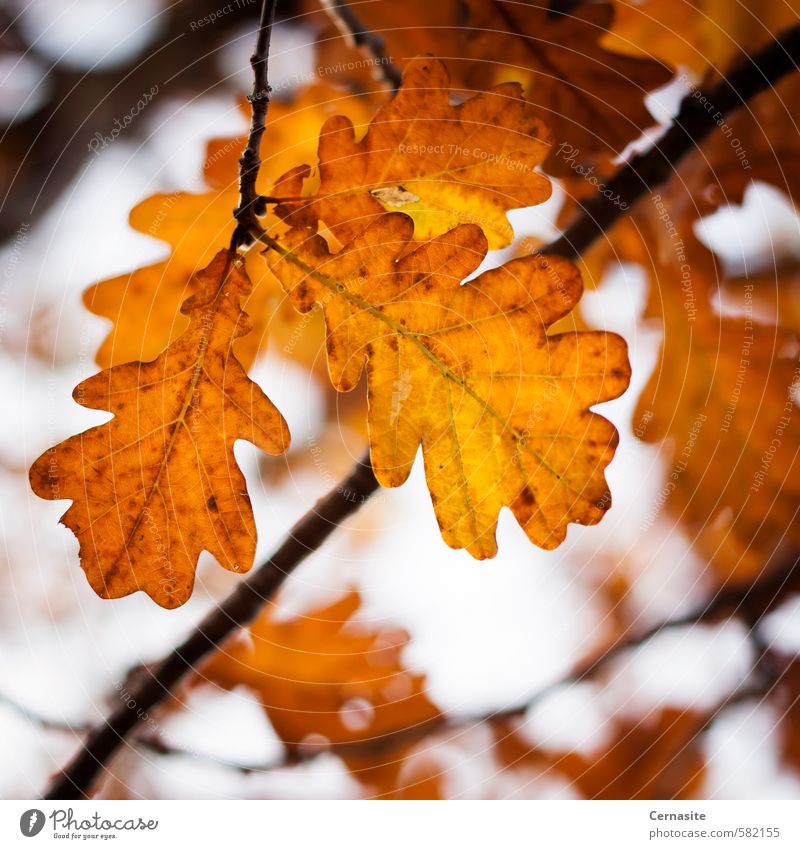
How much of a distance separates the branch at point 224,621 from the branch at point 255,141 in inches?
8.6

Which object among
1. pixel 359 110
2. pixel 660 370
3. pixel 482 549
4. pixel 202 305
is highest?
pixel 359 110

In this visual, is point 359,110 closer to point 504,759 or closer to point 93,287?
point 93,287

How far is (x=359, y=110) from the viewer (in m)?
0.49

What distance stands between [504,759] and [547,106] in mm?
586

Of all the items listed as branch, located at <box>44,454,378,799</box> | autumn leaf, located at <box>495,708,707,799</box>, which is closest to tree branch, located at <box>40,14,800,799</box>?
branch, located at <box>44,454,378,799</box>

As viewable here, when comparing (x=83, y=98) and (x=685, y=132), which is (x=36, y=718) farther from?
(x=685, y=132)

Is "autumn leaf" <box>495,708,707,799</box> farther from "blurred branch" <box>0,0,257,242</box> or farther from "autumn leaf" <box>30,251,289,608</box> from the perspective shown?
"blurred branch" <box>0,0,257,242</box>

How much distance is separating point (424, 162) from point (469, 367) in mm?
160

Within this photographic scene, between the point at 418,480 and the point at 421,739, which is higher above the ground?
the point at 418,480

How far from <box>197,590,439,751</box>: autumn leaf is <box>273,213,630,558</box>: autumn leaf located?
154mm

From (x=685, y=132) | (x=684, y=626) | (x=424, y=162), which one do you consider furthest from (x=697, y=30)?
(x=684, y=626)

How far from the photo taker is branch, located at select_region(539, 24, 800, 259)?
1.71 ft

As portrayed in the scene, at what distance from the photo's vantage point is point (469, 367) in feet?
1.49

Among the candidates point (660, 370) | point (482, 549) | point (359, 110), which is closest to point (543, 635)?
point (482, 549)
